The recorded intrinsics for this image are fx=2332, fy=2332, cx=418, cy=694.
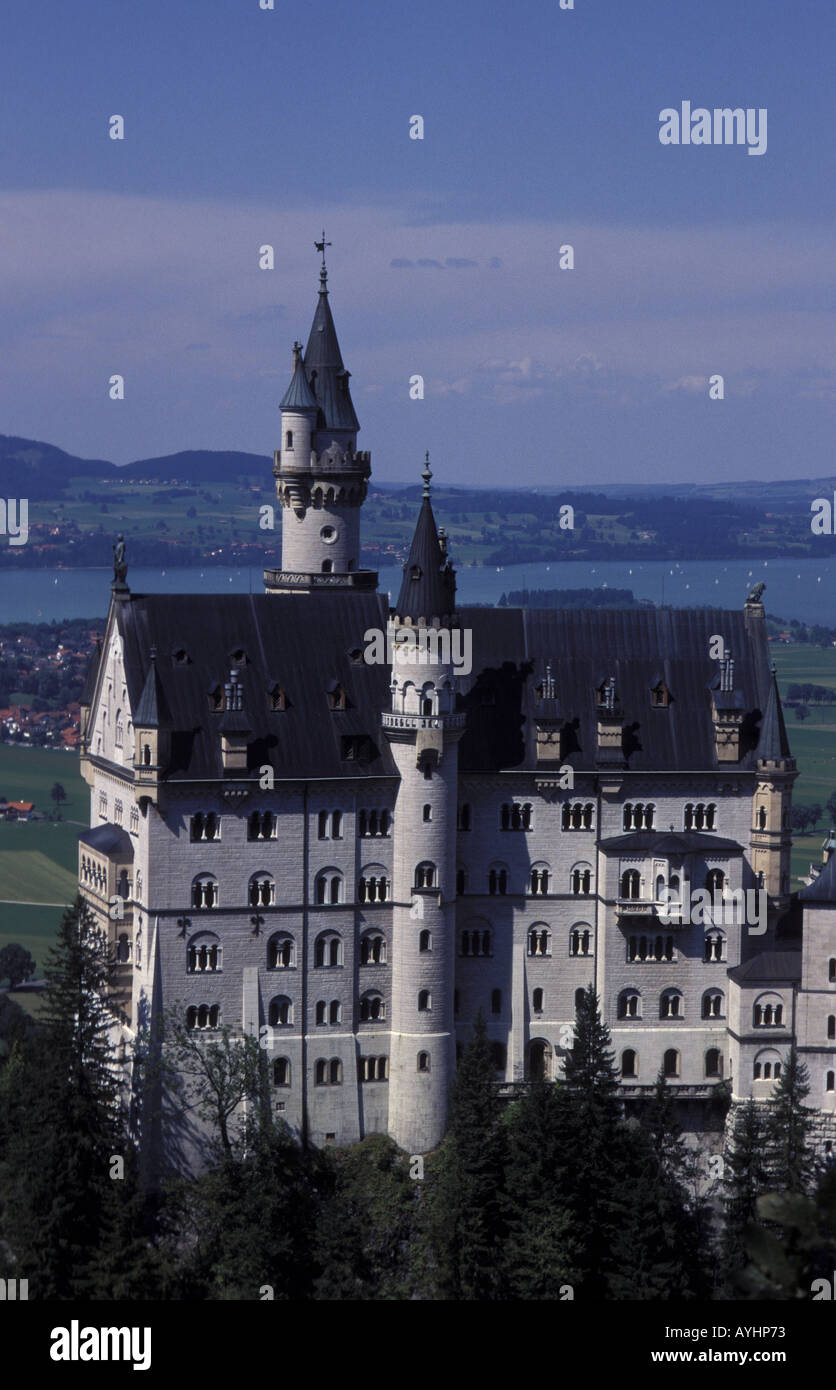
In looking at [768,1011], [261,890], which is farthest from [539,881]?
[261,890]

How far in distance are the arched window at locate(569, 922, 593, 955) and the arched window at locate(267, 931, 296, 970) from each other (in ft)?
39.4

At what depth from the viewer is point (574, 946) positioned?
9831 centimetres

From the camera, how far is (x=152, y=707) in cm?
9200

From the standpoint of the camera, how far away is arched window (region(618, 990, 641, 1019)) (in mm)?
98125

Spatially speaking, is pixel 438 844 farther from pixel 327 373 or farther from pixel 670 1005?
pixel 327 373

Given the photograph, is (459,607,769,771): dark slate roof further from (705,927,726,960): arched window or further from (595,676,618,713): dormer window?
(705,927,726,960): arched window

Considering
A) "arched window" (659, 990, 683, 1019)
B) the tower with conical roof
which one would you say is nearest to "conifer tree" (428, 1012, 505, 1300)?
"arched window" (659, 990, 683, 1019)

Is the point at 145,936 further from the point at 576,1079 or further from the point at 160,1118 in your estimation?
the point at 576,1079

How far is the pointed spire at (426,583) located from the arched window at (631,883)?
1340 centimetres

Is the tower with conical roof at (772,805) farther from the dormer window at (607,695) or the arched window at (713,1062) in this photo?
the arched window at (713,1062)

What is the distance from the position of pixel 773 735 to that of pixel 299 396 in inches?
1070

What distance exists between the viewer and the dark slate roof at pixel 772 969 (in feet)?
316
